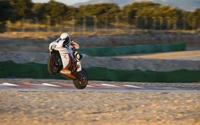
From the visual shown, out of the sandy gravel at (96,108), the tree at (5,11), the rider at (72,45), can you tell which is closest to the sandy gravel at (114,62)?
the sandy gravel at (96,108)

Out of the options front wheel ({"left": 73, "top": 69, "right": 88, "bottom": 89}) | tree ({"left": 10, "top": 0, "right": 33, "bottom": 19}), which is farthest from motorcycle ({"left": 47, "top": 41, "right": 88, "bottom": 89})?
tree ({"left": 10, "top": 0, "right": 33, "bottom": 19})

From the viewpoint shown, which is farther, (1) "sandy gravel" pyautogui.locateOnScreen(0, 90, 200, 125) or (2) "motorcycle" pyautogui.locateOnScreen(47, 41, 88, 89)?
(2) "motorcycle" pyautogui.locateOnScreen(47, 41, 88, 89)

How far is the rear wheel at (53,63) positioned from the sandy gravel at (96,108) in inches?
35.2

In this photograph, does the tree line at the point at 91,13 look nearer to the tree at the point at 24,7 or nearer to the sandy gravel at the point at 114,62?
the tree at the point at 24,7

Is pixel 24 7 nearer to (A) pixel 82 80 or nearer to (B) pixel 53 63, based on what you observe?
(A) pixel 82 80

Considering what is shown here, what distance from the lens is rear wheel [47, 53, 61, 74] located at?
1039 centimetres

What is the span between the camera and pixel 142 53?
51500 mm

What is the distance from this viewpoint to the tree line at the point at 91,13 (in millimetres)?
64081

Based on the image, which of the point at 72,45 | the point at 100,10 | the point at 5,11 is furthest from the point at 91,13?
the point at 72,45

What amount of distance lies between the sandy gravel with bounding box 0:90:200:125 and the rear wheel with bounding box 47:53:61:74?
90 cm

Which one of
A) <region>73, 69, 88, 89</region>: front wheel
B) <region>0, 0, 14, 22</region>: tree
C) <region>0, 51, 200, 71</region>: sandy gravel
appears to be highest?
<region>0, 0, 14, 22</region>: tree

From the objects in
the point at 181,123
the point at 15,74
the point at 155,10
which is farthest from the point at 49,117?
the point at 155,10

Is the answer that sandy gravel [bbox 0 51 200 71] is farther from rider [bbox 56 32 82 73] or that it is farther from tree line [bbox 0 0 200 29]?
tree line [bbox 0 0 200 29]

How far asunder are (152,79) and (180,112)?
12069mm
